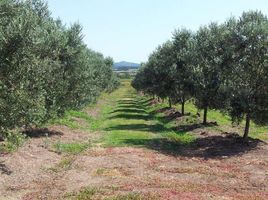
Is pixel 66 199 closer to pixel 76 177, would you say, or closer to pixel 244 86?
pixel 76 177

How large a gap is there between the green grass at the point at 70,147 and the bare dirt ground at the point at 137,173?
3.17 ft

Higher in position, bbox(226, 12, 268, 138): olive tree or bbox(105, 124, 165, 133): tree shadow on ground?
bbox(226, 12, 268, 138): olive tree

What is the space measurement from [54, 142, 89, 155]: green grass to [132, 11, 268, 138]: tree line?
15.3 m

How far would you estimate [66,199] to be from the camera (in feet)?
79.3

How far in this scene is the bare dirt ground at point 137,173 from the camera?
25.8 m

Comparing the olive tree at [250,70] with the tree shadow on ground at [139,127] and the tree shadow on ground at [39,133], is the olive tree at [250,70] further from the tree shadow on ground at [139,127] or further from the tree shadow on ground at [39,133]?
the tree shadow on ground at [39,133]

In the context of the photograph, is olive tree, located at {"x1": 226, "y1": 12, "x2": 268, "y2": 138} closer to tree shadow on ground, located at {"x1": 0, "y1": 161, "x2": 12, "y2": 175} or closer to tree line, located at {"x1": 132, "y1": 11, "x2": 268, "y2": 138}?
tree line, located at {"x1": 132, "y1": 11, "x2": 268, "y2": 138}

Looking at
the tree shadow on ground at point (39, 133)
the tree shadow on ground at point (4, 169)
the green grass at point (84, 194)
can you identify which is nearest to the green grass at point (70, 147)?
the tree shadow on ground at point (39, 133)

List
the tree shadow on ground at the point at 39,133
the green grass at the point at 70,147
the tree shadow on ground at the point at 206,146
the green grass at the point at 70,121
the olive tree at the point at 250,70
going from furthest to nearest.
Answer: the green grass at the point at 70,121 → the tree shadow on ground at the point at 39,133 → the olive tree at the point at 250,70 → the tree shadow on ground at the point at 206,146 → the green grass at the point at 70,147

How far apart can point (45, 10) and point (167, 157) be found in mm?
28127

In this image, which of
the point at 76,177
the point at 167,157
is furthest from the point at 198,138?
the point at 76,177

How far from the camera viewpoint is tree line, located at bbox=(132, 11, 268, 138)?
4334 centimetres

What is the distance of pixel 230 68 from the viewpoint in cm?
4812

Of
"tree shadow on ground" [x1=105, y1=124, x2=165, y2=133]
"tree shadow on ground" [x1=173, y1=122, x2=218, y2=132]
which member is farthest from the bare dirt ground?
"tree shadow on ground" [x1=105, y1=124, x2=165, y2=133]
